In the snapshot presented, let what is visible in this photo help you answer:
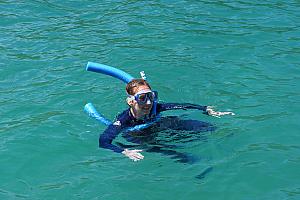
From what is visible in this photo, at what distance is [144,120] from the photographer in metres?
6.54

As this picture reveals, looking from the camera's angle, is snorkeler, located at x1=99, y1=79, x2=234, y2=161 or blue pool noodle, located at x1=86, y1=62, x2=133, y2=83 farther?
blue pool noodle, located at x1=86, y1=62, x2=133, y2=83


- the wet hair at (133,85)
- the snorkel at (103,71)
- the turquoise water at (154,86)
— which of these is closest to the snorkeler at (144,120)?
the wet hair at (133,85)

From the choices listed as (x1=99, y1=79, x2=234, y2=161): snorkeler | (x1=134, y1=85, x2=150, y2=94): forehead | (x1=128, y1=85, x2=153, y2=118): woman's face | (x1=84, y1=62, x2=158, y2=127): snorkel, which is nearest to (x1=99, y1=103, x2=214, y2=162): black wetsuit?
(x1=99, y1=79, x2=234, y2=161): snorkeler

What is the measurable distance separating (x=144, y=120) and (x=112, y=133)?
50 cm

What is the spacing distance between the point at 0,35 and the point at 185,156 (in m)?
5.44

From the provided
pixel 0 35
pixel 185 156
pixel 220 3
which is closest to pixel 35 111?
pixel 185 156

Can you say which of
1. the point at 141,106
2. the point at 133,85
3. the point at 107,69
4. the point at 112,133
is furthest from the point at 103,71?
the point at 112,133

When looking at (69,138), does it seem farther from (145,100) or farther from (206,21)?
(206,21)

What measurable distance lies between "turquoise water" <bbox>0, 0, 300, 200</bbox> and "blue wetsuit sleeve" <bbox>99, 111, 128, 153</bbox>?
1.00 feet

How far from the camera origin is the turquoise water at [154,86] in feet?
19.2

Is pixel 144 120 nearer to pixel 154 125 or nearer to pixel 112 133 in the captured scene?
pixel 154 125

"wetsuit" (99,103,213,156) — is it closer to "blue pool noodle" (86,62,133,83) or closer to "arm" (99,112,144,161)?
"arm" (99,112,144,161)

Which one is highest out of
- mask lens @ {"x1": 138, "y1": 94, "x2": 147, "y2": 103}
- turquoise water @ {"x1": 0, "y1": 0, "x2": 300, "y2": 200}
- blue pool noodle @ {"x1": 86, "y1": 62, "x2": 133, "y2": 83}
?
blue pool noodle @ {"x1": 86, "y1": 62, "x2": 133, "y2": 83}

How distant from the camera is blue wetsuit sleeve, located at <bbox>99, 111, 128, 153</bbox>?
5936 mm
